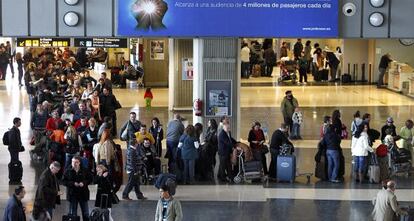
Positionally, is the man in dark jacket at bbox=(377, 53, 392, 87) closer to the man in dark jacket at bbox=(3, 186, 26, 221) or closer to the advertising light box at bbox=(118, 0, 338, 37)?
the advertising light box at bbox=(118, 0, 338, 37)

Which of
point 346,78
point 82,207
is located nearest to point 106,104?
point 82,207

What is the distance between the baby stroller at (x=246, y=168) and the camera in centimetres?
1966

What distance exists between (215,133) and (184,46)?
10.6m

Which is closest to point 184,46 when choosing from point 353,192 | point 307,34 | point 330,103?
point 330,103

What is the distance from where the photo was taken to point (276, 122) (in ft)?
94.5

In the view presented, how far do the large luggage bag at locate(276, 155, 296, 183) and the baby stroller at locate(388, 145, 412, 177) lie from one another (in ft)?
7.60

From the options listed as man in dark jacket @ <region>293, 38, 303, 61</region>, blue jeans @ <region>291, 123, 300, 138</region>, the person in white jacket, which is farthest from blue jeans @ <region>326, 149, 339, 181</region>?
man in dark jacket @ <region>293, 38, 303, 61</region>

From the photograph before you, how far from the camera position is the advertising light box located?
22.1 m

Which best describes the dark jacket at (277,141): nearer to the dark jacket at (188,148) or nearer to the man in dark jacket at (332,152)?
the man in dark jacket at (332,152)

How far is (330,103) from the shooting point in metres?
34.1

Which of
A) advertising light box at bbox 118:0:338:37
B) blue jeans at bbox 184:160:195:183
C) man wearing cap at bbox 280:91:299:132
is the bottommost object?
blue jeans at bbox 184:160:195:183

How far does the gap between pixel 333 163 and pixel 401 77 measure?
17895mm

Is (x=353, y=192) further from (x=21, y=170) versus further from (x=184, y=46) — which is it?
(x=184, y=46)

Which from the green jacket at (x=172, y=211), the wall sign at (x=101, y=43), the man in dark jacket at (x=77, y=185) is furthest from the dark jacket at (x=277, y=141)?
the wall sign at (x=101, y=43)
